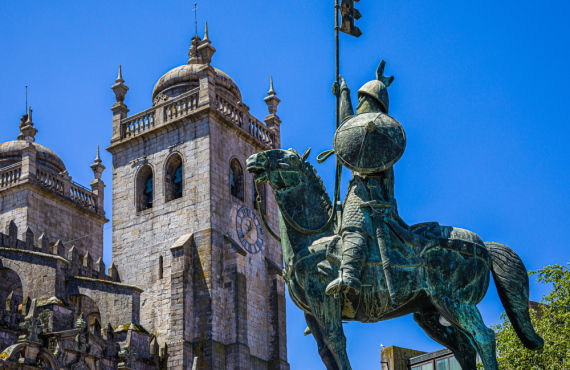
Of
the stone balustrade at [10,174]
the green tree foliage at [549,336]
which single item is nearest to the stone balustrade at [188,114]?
the stone balustrade at [10,174]

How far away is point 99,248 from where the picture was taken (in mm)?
48500

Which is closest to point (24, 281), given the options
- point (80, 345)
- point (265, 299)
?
point (80, 345)

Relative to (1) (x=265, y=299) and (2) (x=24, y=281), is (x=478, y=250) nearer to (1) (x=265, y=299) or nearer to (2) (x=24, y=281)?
(2) (x=24, y=281)

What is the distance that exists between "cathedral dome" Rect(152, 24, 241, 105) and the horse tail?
113 ft

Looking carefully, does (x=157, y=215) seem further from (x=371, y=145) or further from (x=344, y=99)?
(x=371, y=145)

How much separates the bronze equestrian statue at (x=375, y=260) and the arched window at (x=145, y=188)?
3397 centimetres

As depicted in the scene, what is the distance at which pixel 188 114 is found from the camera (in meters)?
41.8

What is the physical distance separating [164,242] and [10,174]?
10868mm

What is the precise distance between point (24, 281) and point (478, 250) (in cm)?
2959

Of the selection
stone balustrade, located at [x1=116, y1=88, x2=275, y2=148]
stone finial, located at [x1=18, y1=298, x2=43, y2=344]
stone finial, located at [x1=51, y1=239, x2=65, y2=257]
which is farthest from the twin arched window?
stone finial, located at [x1=18, y1=298, x2=43, y2=344]

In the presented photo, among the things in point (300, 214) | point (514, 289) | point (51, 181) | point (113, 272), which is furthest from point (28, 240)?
point (514, 289)

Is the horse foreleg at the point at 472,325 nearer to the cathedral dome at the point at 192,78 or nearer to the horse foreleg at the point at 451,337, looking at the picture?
the horse foreleg at the point at 451,337

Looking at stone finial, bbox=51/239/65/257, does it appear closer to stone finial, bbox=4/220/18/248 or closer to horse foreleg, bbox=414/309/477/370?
stone finial, bbox=4/220/18/248

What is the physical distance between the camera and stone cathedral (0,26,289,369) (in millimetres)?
36062
